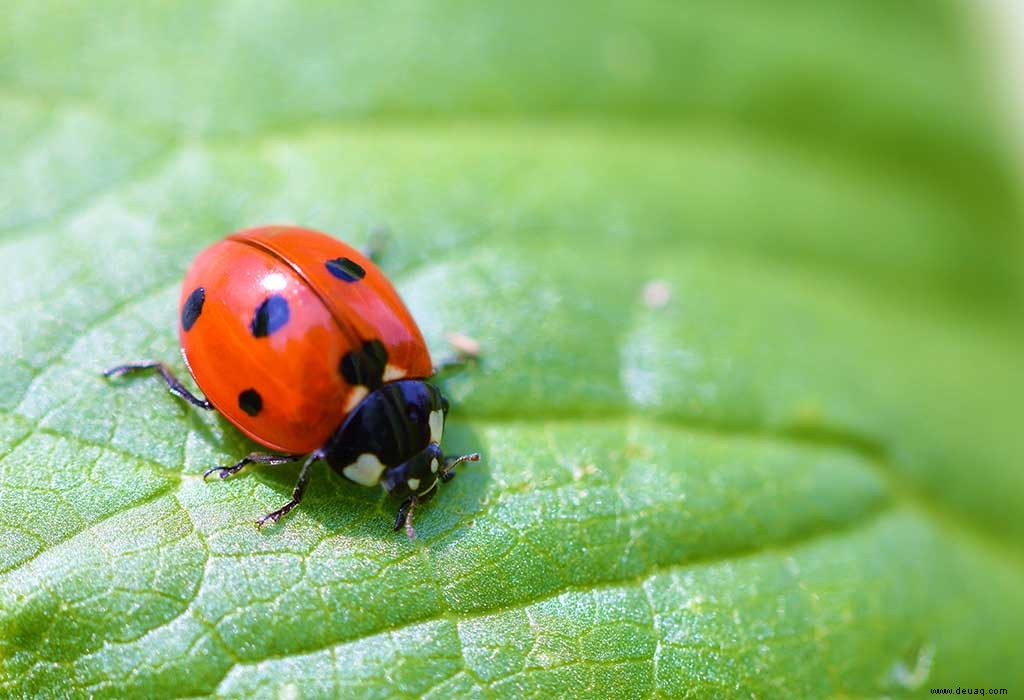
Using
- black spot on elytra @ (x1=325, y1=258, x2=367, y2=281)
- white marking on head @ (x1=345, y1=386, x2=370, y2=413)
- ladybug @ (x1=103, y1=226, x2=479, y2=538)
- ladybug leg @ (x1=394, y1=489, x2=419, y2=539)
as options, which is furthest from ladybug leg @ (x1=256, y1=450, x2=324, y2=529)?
black spot on elytra @ (x1=325, y1=258, x2=367, y2=281)

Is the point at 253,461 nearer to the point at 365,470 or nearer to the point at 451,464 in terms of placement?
the point at 365,470

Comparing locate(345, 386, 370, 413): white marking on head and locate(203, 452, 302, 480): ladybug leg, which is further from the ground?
locate(345, 386, 370, 413): white marking on head

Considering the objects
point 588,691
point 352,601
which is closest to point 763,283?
point 588,691

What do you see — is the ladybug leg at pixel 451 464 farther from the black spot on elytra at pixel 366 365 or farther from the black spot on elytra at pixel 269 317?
the black spot on elytra at pixel 269 317

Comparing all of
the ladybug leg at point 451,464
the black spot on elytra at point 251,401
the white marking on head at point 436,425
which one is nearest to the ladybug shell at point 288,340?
the black spot on elytra at point 251,401

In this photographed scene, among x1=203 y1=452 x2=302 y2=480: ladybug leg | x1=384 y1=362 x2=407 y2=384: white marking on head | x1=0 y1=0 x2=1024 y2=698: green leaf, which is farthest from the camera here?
x1=384 y1=362 x2=407 y2=384: white marking on head

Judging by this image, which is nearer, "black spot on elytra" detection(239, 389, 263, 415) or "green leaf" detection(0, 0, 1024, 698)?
"green leaf" detection(0, 0, 1024, 698)

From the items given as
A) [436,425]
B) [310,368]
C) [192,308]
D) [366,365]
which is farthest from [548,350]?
[192,308]

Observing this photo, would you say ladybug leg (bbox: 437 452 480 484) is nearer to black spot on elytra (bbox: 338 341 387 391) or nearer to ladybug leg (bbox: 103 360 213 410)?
black spot on elytra (bbox: 338 341 387 391)
